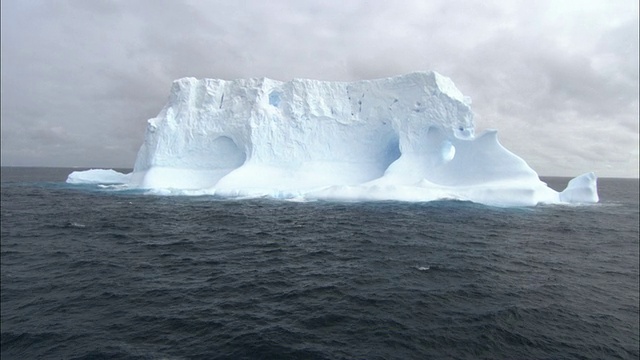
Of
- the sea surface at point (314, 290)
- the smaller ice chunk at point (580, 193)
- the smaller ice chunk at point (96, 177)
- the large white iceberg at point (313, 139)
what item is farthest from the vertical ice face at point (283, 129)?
the sea surface at point (314, 290)

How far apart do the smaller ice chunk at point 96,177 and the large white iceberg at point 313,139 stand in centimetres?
775

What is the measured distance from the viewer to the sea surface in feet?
17.8

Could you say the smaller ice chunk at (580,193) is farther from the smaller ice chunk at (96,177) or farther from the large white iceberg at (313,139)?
the smaller ice chunk at (96,177)

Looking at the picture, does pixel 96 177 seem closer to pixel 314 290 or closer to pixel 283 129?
pixel 283 129

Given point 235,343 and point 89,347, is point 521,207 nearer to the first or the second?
point 235,343

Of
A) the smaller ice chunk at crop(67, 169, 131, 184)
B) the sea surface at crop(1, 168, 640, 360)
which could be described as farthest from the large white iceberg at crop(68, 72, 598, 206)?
the sea surface at crop(1, 168, 640, 360)

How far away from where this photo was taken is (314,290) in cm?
768

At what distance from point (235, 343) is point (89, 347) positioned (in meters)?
2.19

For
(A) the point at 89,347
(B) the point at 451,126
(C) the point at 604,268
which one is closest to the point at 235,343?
(A) the point at 89,347

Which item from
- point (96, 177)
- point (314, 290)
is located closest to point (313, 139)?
point (314, 290)

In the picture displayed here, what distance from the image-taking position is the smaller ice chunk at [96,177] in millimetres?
38125

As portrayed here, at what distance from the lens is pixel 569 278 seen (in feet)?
30.2

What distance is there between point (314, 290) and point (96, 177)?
134 ft

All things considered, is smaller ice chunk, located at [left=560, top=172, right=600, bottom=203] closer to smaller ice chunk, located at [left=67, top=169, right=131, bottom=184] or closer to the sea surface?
the sea surface
